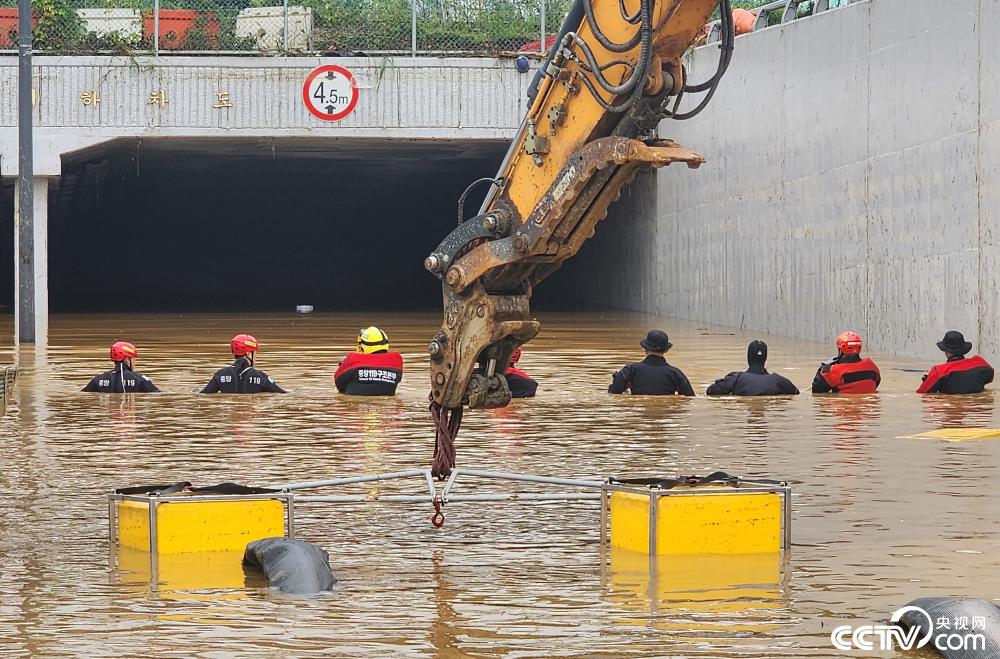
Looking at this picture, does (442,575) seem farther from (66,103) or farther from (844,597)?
(66,103)

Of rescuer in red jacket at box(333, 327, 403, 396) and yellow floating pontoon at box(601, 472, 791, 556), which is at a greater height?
rescuer in red jacket at box(333, 327, 403, 396)

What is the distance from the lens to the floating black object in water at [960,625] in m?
6.38

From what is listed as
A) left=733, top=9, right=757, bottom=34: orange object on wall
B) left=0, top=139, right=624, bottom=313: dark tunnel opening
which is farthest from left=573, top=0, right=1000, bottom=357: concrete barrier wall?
left=0, top=139, right=624, bottom=313: dark tunnel opening

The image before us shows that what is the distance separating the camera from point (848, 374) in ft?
63.6

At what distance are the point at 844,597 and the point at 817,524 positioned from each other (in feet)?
7.41

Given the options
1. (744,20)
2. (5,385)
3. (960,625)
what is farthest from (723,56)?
(744,20)

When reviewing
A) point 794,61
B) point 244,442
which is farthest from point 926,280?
point 244,442

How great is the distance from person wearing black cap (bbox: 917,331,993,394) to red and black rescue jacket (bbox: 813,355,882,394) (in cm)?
62

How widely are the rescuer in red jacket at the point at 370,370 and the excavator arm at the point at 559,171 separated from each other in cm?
886

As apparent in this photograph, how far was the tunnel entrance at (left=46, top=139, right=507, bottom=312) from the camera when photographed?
42938 millimetres

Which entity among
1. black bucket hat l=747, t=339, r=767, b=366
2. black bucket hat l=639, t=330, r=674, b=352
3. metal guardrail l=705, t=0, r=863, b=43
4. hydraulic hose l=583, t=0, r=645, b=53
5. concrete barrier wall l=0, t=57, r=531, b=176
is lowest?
black bucket hat l=747, t=339, r=767, b=366

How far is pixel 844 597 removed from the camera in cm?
781

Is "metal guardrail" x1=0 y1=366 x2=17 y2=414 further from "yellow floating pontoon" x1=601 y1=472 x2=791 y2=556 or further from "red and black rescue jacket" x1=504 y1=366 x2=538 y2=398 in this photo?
"yellow floating pontoon" x1=601 y1=472 x2=791 y2=556

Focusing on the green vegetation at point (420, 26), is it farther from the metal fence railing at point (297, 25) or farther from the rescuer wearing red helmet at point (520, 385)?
the rescuer wearing red helmet at point (520, 385)
